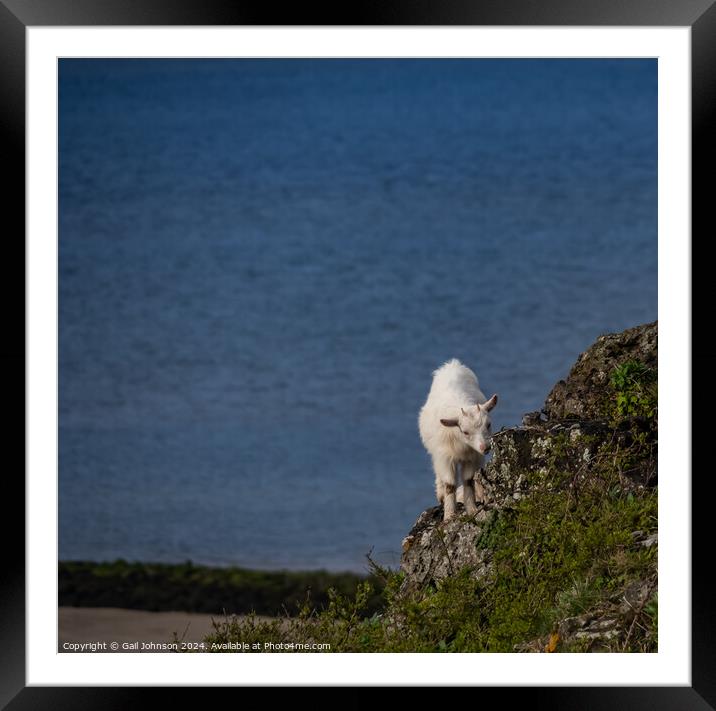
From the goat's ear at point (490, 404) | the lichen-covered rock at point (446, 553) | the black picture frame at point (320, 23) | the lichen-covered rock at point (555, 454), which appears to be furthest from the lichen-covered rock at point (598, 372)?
the black picture frame at point (320, 23)

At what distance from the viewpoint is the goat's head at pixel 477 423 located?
548 cm

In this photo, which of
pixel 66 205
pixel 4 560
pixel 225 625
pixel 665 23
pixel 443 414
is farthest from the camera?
pixel 66 205

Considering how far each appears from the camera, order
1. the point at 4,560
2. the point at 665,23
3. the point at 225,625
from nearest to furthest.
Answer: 1. the point at 4,560
2. the point at 665,23
3. the point at 225,625

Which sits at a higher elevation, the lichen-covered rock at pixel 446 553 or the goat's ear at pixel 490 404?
Answer: the goat's ear at pixel 490 404

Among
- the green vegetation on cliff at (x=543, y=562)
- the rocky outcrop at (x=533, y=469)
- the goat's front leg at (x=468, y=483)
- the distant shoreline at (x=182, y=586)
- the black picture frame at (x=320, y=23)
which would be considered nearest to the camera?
the black picture frame at (x=320, y=23)

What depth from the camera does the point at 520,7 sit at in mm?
4168

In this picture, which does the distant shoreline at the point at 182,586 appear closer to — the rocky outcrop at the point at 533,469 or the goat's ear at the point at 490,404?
the rocky outcrop at the point at 533,469

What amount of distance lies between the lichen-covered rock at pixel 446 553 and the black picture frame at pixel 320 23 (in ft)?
3.07

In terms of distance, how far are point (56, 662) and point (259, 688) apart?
90 cm

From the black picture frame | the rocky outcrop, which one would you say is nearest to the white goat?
the rocky outcrop

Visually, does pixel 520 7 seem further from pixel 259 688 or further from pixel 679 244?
pixel 259 688

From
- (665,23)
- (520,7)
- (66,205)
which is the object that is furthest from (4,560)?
(66,205)

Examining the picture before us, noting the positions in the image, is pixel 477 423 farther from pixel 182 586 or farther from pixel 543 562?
pixel 182 586

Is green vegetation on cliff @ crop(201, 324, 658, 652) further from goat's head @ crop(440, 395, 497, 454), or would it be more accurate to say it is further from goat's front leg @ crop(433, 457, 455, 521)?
goat's front leg @ crop(433, 457, 455, 521)
